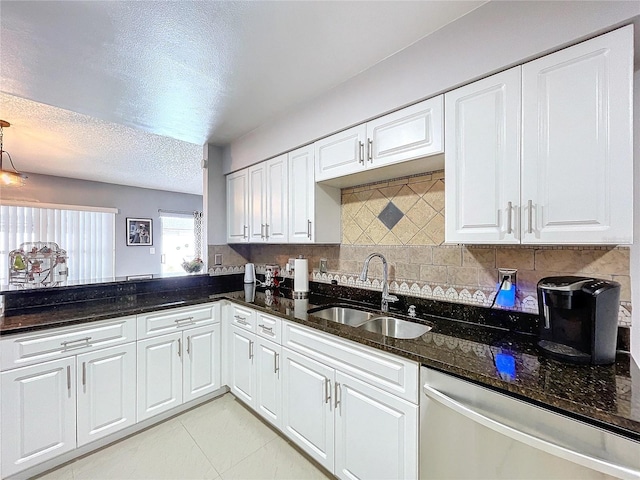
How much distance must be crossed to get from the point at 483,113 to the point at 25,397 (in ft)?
9.35

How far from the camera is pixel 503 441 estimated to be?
3.05ft

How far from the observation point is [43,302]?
2016mm

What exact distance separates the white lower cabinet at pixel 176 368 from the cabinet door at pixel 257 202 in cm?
90

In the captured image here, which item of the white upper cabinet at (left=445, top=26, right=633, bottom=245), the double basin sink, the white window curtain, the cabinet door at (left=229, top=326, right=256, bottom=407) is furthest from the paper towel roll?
the white window curtain

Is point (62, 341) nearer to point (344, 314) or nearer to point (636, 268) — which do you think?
point (344, 314)

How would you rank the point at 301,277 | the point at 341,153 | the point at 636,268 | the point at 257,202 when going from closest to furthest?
the point at 636,268, the point at 341,153, the point at 301,277, the point at 257,202

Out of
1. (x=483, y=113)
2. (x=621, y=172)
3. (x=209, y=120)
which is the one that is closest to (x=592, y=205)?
(x=621, y=172)

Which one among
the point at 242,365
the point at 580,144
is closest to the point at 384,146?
the point at 580,144

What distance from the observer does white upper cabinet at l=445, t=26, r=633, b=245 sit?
0.99 metres

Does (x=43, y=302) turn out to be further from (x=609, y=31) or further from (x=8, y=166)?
(x=8, y=166)

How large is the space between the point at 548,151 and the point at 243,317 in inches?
83.7

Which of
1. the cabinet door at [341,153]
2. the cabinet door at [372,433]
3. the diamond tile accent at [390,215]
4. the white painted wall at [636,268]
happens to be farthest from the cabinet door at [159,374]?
the white painted wall at [636,268]

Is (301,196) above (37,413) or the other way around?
above

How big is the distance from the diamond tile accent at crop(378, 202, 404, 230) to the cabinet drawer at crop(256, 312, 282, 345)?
103cm
